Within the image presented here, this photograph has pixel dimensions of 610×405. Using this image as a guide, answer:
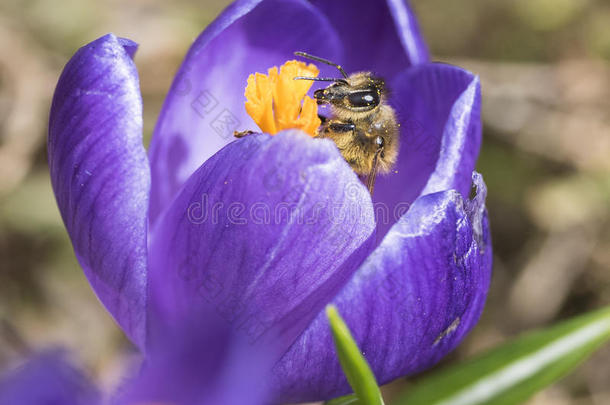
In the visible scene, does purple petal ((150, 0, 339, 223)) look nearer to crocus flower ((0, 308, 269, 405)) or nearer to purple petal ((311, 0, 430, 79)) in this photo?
purple petal ((311, 0, 430, 79))

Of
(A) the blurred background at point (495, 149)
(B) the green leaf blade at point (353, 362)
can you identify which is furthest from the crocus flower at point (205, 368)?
(A) the blurred background at point (495, 149)

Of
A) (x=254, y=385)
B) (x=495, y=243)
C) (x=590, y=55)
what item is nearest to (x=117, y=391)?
(x=254, y=385)

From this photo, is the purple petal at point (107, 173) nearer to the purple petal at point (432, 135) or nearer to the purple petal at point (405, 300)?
the purple petal at point (405, 300)

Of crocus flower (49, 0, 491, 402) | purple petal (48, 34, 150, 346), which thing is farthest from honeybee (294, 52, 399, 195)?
purple petal (48, 34, 150, 346)

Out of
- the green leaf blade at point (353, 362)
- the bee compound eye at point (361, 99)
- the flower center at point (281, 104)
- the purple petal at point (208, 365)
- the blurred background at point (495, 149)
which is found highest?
the flower center at point (281, 104)

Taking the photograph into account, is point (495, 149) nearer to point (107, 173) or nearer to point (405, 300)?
point (405, 300)

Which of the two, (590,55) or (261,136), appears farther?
(590,55)

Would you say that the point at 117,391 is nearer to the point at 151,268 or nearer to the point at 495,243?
the point at 151,268
